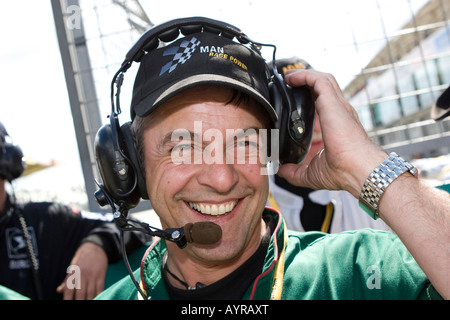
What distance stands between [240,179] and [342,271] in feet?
1.34

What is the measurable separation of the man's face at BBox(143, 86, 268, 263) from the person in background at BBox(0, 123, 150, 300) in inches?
27.9

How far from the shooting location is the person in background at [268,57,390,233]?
2240 mm

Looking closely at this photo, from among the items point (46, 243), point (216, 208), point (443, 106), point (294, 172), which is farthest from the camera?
point (46, 243)

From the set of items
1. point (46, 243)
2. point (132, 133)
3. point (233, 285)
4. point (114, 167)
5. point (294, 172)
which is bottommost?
point (233, 285)

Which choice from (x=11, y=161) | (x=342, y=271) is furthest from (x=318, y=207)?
(x=11, y=161)

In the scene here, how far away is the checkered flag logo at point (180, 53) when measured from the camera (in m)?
1.16

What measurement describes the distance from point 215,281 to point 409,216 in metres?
0.66

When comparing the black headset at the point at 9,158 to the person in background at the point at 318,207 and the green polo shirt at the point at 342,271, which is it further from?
the person in background at the point at 318,207

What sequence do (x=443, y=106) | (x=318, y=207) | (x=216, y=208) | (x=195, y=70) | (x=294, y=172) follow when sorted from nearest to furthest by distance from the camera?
1. (x=195, y=70)
2. (x=216, y=208)
3. (x=294, y=172)
4. (x=443, y=106)
5. (x=318, y=207)

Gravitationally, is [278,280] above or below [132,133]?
below

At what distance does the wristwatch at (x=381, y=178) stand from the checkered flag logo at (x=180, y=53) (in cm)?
62

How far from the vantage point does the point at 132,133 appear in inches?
51.9

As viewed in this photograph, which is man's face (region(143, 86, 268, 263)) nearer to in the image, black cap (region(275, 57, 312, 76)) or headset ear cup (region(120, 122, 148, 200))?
headset ear cup (region(120, 122, 148, 200))

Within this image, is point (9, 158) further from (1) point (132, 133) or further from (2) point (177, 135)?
(2) point (177, 135)
